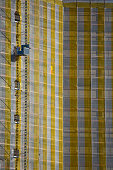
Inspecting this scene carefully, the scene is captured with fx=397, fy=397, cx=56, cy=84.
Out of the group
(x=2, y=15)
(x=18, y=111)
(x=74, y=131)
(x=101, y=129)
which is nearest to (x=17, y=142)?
(x=18, y=111)

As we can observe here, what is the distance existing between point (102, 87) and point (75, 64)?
31.3 ft

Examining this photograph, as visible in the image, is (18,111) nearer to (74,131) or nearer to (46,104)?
(46,104)

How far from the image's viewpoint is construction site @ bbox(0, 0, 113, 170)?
97938 mm

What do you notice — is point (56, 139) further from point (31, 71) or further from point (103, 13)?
→ point (103, 13)

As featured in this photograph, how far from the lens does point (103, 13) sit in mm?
109250

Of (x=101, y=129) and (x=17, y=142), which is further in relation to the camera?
(x=101, y=129)

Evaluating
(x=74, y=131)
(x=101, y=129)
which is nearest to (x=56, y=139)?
(x=74, y=131)

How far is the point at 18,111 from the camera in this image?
322ft

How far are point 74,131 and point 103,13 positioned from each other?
33.3 m

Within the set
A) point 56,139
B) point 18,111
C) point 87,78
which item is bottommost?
point 56,139

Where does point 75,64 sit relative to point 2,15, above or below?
below

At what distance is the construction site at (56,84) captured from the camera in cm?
9794

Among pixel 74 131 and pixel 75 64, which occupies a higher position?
pixel 75 64

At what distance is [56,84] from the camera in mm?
105000
